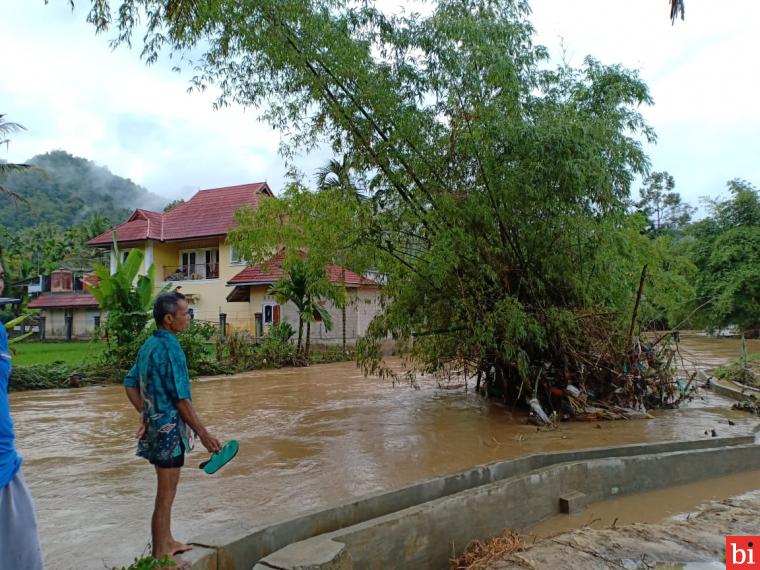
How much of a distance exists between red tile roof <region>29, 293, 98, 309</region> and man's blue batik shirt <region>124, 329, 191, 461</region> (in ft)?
105

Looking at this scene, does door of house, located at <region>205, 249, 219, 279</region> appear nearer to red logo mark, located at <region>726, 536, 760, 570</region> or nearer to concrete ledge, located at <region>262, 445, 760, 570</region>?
concrete ledge, located at <region>262, 445, 760, 570</region>

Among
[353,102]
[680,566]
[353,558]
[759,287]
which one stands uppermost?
[353,102]

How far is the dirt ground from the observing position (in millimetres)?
4254

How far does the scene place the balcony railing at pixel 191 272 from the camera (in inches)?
1115

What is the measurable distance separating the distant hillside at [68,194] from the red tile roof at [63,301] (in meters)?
10.9

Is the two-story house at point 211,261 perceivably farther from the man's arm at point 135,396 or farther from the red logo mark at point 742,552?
the man's arm at point 135,396

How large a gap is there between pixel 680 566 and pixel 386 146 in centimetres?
626

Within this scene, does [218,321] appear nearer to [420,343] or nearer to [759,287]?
[420,343]

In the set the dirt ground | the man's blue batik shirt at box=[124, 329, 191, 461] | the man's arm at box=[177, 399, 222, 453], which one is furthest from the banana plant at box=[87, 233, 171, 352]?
the dirt ground

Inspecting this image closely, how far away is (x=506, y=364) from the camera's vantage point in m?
9.46

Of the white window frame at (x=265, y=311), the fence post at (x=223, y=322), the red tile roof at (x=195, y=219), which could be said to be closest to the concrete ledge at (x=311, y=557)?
the white window frame at (x=265, y=311)

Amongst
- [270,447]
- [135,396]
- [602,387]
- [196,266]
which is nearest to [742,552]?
[135,396]

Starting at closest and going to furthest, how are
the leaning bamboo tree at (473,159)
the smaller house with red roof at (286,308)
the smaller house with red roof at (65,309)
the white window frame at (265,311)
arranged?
the leaning bamboo tree at (473,159) → the smaller house with red roof at (286,308) → the white window frame at (265,311) → the smaller house with red roof at (65,309)

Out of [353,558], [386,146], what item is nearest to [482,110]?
[386,146]
